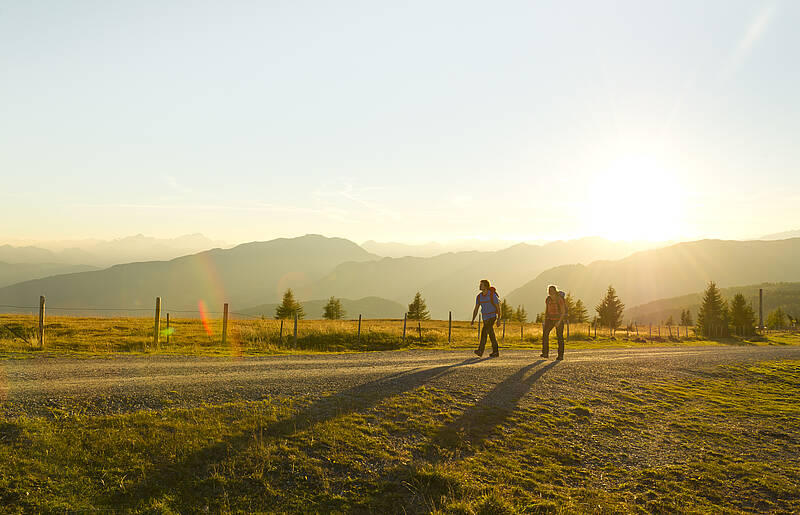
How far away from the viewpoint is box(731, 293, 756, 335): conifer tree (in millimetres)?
60500

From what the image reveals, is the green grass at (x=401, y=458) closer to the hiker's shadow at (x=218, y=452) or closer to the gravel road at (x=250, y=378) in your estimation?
the hiker's shadow at (x=218, y=452)

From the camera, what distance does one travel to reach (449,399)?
10867 mm

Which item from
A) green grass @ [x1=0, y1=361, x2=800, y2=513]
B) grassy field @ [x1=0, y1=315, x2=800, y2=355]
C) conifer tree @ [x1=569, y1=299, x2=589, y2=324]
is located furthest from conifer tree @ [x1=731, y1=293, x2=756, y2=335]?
green grass @ [x1=0, y1=361, x2=800, y2=513]

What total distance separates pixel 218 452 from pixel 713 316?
224ft

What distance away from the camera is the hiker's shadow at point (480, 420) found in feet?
28.1

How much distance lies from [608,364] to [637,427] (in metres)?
7.28

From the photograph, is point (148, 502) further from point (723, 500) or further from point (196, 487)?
point (723, 500)

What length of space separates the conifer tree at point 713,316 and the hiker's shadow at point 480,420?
2330 inches

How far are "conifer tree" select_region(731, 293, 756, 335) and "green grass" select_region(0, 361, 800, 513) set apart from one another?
198ft

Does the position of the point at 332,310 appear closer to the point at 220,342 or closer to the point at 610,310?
the point at 610,310

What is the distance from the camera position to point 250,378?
1139cm

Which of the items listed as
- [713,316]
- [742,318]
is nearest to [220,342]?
[713,316]

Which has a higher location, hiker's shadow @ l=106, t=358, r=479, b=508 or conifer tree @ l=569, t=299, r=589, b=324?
hiker's shadow @ l=106, t=358, r=479, b=508

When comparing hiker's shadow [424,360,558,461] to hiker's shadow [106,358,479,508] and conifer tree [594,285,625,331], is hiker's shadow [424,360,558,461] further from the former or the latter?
conifer tree [594,285,625,331]
